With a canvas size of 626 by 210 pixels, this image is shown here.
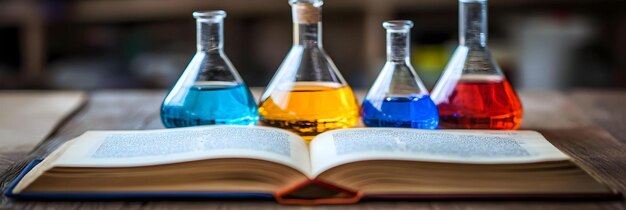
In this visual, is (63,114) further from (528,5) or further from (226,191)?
(528,5)

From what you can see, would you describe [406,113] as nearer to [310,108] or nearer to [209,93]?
[310,108]

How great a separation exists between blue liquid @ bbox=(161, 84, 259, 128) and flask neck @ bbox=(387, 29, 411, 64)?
0.17 metres

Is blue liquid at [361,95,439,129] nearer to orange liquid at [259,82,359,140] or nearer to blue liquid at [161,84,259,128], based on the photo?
orange liquid at [259,82,359,140]

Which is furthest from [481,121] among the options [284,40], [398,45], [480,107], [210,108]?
[284,40]

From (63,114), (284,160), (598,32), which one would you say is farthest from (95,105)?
(598,32)

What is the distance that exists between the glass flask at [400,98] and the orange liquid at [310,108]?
29 millimetres

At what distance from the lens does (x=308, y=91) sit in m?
0.97

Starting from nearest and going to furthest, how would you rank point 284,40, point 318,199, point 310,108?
1. point 318,199
2. point 310,108
3. point 284,40

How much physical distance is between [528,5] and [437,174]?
1882 mm

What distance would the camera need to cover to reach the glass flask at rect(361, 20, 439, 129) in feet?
3.18

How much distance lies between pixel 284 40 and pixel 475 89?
1.75 m

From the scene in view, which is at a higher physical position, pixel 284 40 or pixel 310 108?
pixel 310 108

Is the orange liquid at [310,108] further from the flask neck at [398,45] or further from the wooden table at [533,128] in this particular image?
the wooden table at [533,128]

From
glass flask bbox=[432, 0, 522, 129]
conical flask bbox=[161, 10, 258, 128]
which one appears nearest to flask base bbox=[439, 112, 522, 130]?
glass flask bbox=[432, 0, 522, 129]
